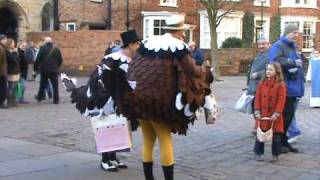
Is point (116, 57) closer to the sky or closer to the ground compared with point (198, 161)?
closer to the sky

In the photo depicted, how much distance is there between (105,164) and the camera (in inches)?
279

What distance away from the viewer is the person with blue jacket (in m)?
8.03

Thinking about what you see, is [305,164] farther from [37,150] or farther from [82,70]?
[82,70]

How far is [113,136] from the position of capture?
7.01m

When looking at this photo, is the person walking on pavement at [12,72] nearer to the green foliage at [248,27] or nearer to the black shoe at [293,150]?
the black shoe at [293,150]

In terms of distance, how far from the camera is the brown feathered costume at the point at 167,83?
552 centimetres

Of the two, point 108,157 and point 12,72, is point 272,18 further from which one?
point 108,157

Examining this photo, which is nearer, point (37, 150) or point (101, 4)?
point (37, 150)

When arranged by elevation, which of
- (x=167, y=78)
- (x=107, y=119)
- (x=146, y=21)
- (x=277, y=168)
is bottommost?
(x=277, y=168)

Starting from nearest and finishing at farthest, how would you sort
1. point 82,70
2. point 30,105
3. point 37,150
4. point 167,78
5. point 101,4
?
point 167,78
point 37,150
point 30,105
point 82,70
point 101,4

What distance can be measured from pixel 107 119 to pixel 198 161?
4.73ft

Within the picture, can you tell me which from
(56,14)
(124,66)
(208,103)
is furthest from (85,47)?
(208,103)

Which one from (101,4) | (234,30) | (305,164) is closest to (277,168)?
(305,164)

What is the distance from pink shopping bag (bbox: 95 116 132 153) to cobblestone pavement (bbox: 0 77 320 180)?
18.9 inches
